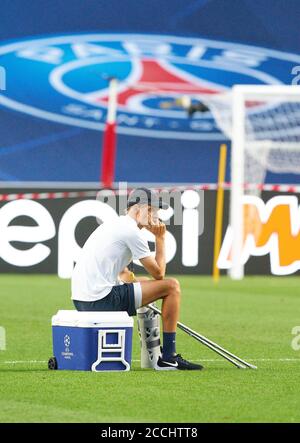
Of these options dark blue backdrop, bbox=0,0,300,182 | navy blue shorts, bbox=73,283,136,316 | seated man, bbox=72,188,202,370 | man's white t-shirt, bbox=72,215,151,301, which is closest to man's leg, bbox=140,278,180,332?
seated man, bbox=72,188,202,370

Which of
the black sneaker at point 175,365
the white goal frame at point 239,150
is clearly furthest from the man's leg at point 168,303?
the white goal frame at point 239,150

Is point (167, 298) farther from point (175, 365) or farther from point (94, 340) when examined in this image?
point (94, 340)

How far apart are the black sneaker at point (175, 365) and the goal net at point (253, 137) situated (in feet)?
44.7

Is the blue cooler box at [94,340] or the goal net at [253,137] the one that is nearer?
the blue cooler box at [94,340]

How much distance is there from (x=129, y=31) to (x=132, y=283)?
27.2 metres

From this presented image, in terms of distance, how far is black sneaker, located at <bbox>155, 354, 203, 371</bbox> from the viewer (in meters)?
11.6

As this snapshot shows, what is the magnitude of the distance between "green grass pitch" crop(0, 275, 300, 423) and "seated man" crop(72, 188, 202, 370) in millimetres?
573

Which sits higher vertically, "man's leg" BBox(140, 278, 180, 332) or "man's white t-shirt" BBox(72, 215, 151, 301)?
"man's white t-shirt" BBox(72, 215, 151, 301)

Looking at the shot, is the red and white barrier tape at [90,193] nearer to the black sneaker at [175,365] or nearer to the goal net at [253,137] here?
the goal net at [253,137]

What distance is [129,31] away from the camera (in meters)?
38.0

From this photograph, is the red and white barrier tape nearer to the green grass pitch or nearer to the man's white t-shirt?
the green grass pitch

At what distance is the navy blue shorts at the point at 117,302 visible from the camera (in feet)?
37.8

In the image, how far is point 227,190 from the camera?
88.4 feet
